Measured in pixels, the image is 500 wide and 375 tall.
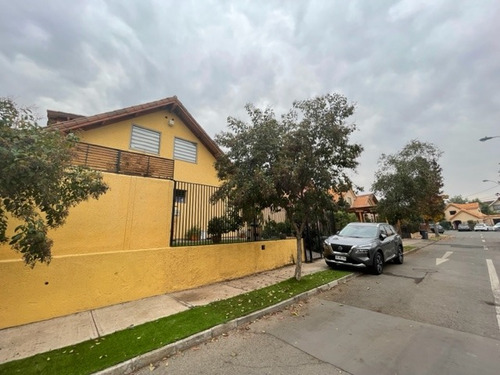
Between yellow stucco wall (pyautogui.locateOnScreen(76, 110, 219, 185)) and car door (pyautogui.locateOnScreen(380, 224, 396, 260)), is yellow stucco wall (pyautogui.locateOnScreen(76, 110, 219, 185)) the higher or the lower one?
the higher one

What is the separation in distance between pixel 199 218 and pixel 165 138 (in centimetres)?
719

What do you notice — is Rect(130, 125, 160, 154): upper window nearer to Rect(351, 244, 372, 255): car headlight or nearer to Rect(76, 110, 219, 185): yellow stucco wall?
Rect(76, 110, 219, 185): yellow stucco wall

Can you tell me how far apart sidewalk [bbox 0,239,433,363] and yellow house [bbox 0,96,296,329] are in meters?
0.29

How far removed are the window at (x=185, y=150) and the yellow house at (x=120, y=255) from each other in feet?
15.2

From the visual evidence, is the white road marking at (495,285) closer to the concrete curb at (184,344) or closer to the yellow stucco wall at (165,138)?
the concrete curb at (184,344)

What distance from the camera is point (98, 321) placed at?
4.79m

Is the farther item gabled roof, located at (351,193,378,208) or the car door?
gabled roof, located at (351,193,378,208)

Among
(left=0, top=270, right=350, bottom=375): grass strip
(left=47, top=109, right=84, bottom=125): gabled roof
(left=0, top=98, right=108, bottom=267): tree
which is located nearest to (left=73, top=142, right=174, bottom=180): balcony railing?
(left=0, top=98, right=108, bottom=267): tree

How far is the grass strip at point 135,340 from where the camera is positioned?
130 inches

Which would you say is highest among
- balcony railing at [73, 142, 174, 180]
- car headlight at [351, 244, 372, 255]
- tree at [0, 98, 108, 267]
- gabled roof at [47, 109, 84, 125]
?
gabled roof at [47, 109, 84, 125]

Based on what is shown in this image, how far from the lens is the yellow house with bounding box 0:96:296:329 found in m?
4.85

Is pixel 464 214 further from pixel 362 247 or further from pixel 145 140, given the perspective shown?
pixel 145 140

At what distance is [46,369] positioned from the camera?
3.26 metres

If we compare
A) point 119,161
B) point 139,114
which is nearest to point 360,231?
point 119,161
